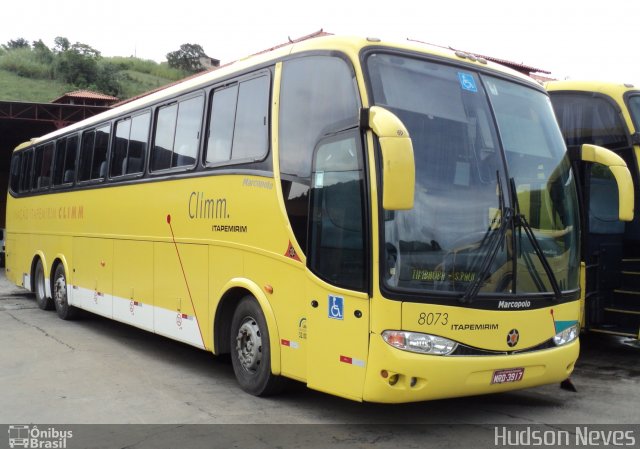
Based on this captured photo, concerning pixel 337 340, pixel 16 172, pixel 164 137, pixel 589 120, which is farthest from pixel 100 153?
pixel 589 120

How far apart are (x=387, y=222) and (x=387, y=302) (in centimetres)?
62

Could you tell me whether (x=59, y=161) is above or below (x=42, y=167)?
above

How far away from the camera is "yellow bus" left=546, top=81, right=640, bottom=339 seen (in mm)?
8859

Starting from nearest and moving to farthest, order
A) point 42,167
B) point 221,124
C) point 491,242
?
point 491,242 → point 221,124 → point 42,167

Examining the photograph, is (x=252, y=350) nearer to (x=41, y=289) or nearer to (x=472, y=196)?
(x=472, y=196)

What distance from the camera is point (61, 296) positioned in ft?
41.6

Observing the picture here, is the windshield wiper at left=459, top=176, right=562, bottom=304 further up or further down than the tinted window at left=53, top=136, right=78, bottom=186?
further down

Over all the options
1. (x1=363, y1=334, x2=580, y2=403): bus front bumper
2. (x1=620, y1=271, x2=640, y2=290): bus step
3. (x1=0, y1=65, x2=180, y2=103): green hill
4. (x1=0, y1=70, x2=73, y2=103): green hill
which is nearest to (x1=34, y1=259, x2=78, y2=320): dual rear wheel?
(x1=363, y1=334, x2=580, y2=403): bus front bumper

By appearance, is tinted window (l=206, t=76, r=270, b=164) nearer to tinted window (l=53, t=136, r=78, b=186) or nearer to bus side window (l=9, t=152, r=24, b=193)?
tinted window (l=53, t=136, r=78, b=186)

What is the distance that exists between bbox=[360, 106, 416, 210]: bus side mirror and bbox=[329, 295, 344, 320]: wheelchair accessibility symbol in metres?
1.01
